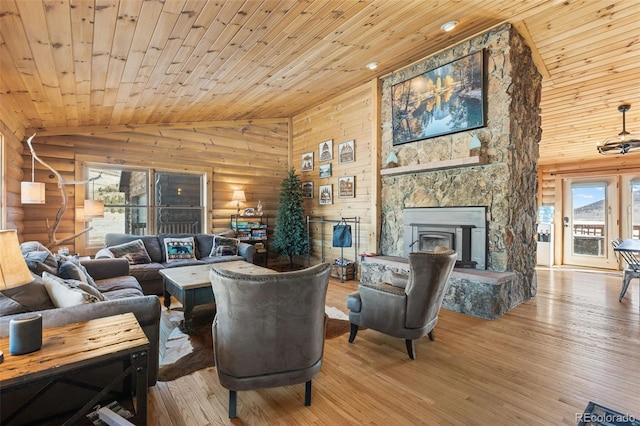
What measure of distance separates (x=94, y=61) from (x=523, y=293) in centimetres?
560

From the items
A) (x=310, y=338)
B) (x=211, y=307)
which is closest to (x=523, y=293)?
(x=310, y=338)

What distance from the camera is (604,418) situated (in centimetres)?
180

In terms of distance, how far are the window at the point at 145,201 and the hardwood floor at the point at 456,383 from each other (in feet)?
13.4

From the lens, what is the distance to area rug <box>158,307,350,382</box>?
241 cm

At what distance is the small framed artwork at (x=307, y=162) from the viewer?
664 centimetres

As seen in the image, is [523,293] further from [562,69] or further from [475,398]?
[562,69]

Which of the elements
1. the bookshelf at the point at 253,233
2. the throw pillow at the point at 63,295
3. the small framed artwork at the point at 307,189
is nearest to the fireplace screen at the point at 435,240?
the small framed artwork at the point at 307,189

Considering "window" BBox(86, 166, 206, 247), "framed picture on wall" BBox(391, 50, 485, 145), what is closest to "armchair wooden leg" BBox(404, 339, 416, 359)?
"framed picture on wall" BBox(391, 50, 485, 145)

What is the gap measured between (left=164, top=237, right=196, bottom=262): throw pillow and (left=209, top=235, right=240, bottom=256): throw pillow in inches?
14.0

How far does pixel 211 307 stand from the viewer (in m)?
3.88

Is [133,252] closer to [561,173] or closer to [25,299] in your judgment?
[25,299]

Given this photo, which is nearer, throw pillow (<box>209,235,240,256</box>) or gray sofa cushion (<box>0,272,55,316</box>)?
gray sofa cushion (<box>0,272,55,316</box>)

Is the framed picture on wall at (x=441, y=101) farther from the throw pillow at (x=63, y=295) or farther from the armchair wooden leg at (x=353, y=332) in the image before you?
the throw pillow at (x=63, y=295)

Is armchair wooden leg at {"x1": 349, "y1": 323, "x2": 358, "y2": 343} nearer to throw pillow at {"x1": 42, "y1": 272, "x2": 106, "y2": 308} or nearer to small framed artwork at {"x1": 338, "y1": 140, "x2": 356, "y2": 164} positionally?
throw pillow at {"x1": 42, "y1": 272, "x2": 106, "y2": 308}
